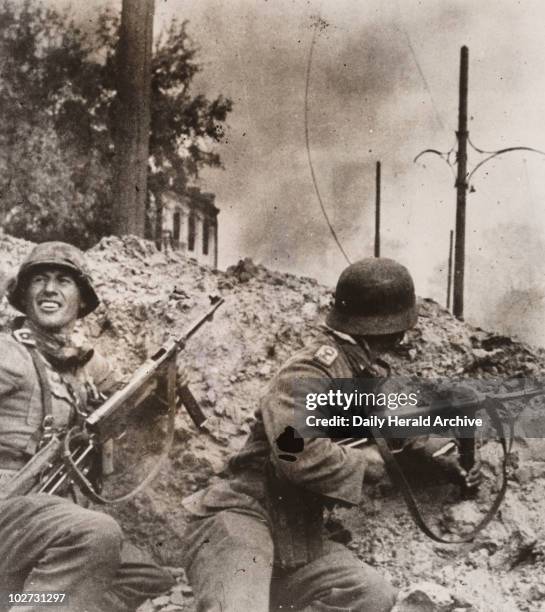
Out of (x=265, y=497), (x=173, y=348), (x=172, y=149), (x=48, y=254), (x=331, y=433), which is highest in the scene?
(x=172, y=149)

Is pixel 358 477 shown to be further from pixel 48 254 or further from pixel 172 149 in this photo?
pixel 172 149

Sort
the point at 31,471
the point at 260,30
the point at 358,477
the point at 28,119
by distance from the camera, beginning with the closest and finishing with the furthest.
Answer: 1. the point at 358,477
2. the point at 31,471
3. the point at 260,30
4. the point at 28,119

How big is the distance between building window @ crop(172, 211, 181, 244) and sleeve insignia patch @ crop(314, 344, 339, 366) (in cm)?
146

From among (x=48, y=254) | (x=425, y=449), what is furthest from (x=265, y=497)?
(x=48, y=254)

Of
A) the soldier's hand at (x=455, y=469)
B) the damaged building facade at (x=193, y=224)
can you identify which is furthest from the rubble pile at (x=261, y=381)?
the soldier's hand at (x=455, y=469)

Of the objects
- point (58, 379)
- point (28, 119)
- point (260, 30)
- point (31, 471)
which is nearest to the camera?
point (31, 471)

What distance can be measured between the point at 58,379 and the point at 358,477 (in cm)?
135

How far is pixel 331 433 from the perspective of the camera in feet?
9.47

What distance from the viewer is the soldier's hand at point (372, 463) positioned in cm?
290

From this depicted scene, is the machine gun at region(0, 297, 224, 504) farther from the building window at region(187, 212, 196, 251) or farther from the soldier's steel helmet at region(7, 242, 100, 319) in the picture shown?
the building window at region(187, 212, 196, 251)

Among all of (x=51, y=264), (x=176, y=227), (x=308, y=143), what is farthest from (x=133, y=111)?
(x=51, y=264)

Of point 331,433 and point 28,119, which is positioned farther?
point 28,119

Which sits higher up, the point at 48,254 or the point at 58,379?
the point at 48,254

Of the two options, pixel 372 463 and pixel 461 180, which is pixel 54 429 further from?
pixel 461 180
